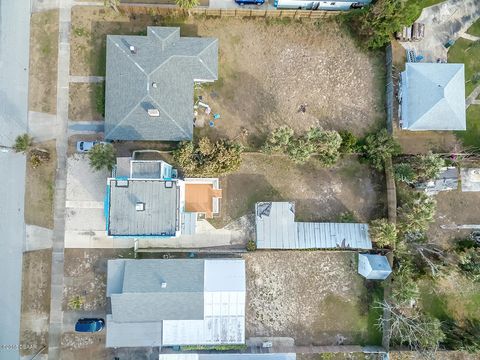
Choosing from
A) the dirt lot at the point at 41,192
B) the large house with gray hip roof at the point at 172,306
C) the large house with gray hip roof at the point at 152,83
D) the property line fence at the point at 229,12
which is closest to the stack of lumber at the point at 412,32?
the property line fence at the point at 229,12

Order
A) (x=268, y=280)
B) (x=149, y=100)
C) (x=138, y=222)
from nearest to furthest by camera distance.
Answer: (x=138, y=222)
(x=149, y=100)
(x=268, y=280)

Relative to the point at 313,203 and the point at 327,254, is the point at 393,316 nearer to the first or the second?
the point at 327,254

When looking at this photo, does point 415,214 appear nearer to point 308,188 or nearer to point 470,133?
point 308,188

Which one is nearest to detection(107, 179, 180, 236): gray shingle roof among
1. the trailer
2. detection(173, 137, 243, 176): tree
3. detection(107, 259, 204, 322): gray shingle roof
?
detection(173, 137, 243, 176): tree

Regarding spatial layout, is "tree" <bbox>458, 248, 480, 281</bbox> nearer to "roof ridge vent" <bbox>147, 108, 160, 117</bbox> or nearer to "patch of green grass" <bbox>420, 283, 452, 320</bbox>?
"patch of green grass" <bbox>420, 283, 452, 320</bbox>

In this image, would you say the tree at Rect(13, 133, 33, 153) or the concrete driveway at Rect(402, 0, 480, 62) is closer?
the tree at Rect(13, 133, 33, 153)

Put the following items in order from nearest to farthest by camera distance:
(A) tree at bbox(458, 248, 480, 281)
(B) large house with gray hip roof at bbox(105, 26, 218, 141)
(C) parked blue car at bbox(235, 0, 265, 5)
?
(A) tree at bbox(458, 248, 480, 281) → (B) large house with gray hip roof at bbox(105, 26, 218, 141) → (C) parked blue car at bbox(235, 0, 265, 5)

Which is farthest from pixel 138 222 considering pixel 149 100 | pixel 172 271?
pixel 149 100
